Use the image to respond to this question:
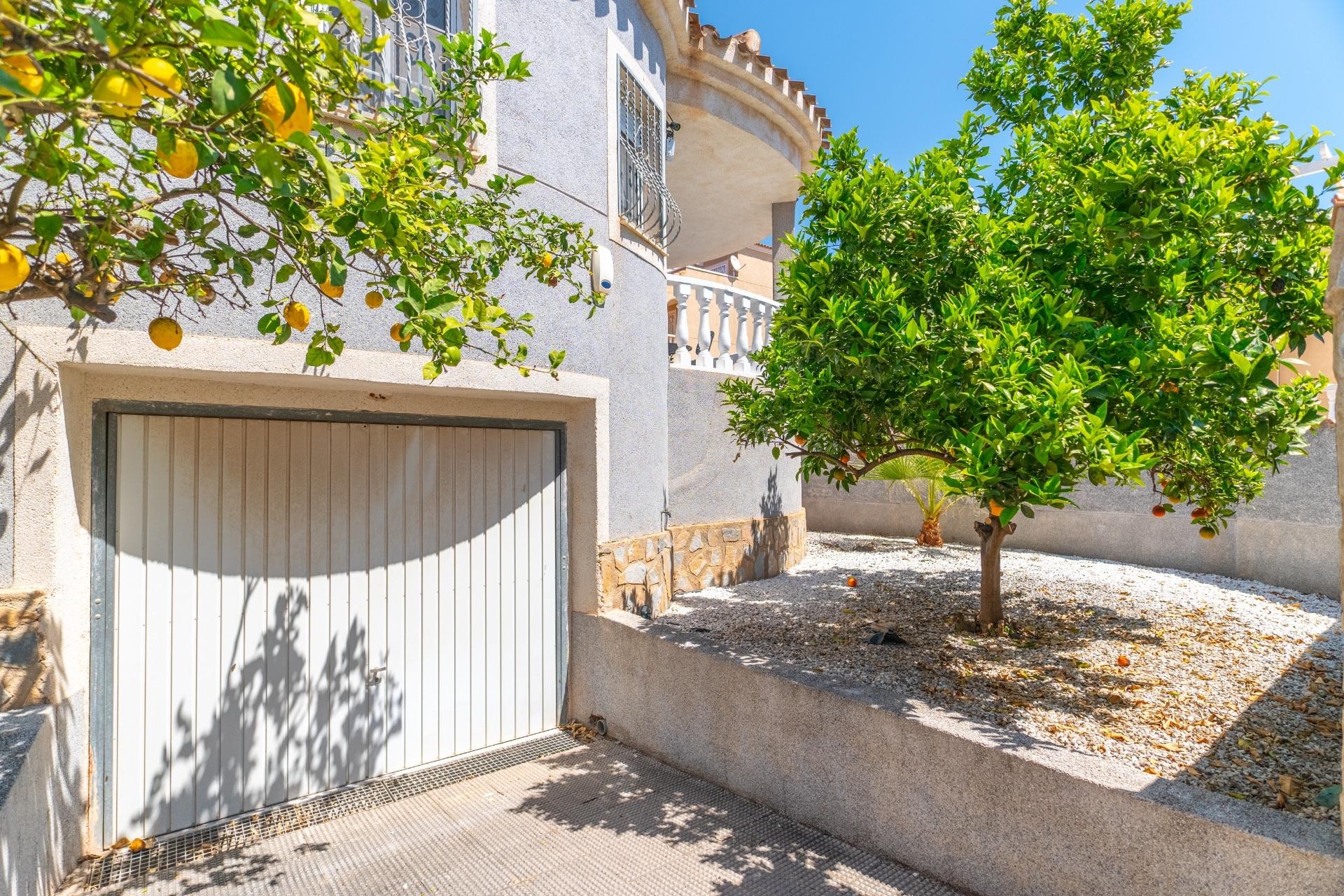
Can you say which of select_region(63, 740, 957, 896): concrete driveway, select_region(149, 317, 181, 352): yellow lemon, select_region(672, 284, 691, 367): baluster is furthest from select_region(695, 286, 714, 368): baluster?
select_region(149, 317, 181, 352): yellow lemon

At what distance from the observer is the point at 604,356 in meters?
6.11

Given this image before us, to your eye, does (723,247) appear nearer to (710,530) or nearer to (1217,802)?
(710,530)

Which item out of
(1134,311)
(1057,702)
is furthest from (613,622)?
(1134,311)

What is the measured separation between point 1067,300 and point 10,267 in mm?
4111

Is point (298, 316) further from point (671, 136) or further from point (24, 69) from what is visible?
point (671, 136)

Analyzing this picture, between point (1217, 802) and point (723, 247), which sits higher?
point (723, 247)

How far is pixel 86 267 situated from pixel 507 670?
14.3 ft

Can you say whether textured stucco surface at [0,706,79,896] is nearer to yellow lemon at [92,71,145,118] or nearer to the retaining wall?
yellow lemon at [92,71,145,118]

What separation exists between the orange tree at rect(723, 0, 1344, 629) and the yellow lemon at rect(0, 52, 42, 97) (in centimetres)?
315

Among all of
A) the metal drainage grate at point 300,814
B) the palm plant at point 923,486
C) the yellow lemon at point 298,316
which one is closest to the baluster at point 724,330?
the palm plant at point 923,486

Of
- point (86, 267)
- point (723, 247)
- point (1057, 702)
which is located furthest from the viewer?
point (723, 247)

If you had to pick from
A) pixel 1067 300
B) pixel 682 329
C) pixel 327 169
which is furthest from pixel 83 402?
pixel 1067 300

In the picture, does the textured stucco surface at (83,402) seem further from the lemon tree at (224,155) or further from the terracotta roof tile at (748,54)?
the terracotta roof tile at (748,54)

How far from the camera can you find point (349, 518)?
5.20m
